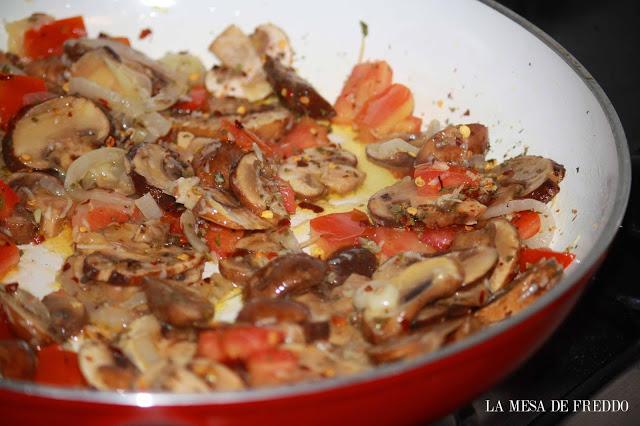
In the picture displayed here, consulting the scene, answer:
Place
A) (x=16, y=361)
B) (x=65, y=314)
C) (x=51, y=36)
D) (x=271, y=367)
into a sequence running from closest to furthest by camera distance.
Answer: (x=271, y=367) < (x=16, y=361) < (x=65, y=314) < (x=51, y=36)

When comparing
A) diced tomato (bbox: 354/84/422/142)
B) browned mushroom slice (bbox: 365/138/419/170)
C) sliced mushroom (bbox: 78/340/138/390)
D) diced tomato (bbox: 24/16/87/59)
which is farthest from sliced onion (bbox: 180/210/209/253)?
diced tomato (bbox: 24/16/87/59)

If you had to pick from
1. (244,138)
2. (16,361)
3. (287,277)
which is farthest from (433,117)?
(16,361)

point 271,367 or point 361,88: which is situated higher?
point 361,88

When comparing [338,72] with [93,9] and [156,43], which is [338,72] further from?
[93,9]

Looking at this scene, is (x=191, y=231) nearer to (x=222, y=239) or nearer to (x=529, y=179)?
(x=222, y=239)

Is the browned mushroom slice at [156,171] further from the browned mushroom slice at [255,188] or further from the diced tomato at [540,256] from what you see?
the diced tomato at [540,256]

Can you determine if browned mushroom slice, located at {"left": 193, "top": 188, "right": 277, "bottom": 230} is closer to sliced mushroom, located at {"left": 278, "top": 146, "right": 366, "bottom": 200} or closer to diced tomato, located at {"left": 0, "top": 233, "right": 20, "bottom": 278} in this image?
sliced mushroom, located at {"left": 278, "top": 146, "right": 366, "bottom": 200}
